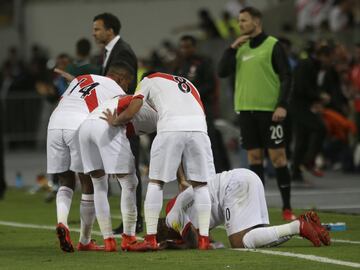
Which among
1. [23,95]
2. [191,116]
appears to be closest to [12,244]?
[191,116]

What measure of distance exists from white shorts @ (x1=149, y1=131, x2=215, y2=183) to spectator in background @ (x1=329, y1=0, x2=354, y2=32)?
1692cm

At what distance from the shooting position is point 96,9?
34.9 m

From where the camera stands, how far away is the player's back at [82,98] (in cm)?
1258

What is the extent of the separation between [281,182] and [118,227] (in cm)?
222

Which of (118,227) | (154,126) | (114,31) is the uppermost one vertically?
(114,31)

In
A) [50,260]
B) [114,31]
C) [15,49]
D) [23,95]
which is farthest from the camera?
[15,49]

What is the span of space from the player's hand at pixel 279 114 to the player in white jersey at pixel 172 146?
2.98 m

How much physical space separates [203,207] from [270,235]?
27.0 inches

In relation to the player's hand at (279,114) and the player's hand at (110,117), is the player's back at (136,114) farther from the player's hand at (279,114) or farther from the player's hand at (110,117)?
the player's hand at (279,114)

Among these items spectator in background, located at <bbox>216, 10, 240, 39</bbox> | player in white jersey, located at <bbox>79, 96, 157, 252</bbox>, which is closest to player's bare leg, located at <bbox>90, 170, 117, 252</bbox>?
player in white jersey, located at <bbox>79, 96, 157, 252</bbox>

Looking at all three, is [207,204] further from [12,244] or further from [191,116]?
[12,244]

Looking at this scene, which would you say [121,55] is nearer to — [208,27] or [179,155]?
[179,155]

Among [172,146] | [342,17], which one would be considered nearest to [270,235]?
[172,146]

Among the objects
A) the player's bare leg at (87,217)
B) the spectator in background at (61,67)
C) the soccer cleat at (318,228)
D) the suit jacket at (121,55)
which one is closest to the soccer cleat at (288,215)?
the suit jacket at (121,55)
